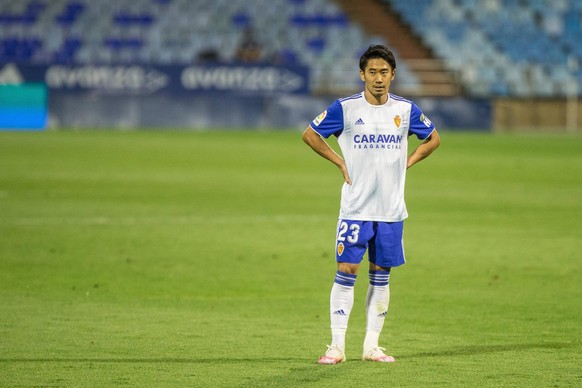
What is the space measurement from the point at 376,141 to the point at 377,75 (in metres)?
0.43

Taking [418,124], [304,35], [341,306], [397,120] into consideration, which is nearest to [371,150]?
[397,120]

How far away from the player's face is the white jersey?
16 centimetres

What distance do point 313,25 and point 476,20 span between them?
20.1ft

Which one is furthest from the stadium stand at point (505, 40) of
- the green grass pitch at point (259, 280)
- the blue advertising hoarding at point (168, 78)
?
the green grass pitch at point (259, 280)

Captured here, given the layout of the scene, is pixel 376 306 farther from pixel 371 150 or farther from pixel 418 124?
pixel 418 124

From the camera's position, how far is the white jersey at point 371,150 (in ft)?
24.7

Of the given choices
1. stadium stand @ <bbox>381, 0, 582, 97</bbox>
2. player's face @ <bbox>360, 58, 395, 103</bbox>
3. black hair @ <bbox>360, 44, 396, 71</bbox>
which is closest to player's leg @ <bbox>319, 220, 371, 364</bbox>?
player's face @ <bbox>360, 58, 395, 103</bbox>

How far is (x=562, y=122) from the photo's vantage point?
1628 inches

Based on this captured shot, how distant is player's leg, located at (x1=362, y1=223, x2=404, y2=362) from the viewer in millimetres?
7559

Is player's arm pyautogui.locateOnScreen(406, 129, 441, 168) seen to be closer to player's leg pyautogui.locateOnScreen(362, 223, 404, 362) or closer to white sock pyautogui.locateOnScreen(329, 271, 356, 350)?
player's leg pyautogui.locateOnScreen(362, 223, 404, 362)

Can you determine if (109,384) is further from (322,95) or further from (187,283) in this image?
(322,95)

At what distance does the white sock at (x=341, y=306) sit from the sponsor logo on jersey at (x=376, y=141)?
2.64 ft

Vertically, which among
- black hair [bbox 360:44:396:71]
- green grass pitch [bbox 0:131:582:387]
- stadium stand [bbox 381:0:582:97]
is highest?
stadium stand [bbox 381:0:582:97]

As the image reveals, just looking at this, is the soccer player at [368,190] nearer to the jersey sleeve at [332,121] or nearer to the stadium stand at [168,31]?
the jersey sleeve at [332,121]
